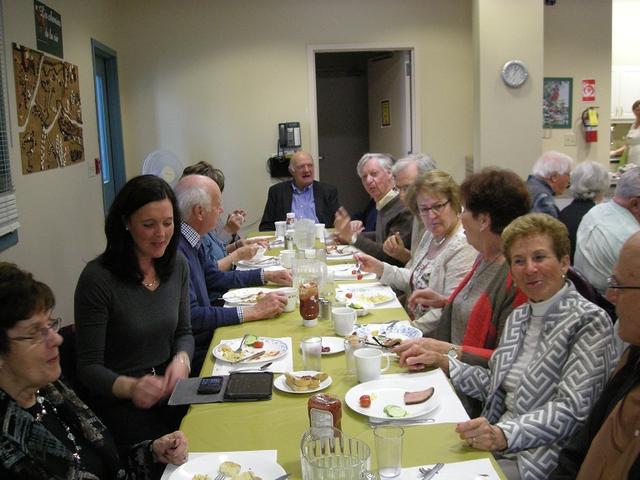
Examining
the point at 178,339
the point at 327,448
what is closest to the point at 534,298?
the point at 327,448

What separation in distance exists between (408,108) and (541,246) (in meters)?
4.79

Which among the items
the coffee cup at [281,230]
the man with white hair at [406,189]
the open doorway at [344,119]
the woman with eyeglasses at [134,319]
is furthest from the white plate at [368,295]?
the open doorway at [344,119]

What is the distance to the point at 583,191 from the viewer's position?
3717 mm

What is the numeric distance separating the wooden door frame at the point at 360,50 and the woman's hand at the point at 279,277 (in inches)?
124

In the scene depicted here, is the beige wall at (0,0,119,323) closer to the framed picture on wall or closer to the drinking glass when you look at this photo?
the drinking glass

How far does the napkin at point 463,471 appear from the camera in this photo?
129cm

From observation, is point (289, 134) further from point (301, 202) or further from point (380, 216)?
point (380, 216)

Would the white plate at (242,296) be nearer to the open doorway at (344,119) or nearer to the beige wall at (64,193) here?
the beige wall at (64,193)

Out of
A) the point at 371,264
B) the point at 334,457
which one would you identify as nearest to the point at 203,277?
the point at 371,264

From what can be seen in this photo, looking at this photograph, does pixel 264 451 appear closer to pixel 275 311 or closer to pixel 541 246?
pixel 541 246

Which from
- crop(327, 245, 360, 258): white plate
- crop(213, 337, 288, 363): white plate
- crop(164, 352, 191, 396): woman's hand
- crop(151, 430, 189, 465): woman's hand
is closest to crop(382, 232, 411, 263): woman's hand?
crop(327, 245, 360, 258): white plate

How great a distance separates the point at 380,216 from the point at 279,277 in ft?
3.76

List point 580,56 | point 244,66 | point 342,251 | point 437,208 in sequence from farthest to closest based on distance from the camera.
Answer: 1. point 580,56
2. point 244,66
3. point 342,251
4. point 437,208

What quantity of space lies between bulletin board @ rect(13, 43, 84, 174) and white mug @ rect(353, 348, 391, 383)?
2.52 m
